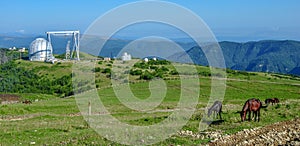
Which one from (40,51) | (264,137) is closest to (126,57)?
(40,51)

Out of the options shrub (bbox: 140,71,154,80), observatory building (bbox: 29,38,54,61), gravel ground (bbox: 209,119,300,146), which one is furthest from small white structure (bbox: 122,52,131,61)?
gravel ground (bbox: 209,119,300,146)

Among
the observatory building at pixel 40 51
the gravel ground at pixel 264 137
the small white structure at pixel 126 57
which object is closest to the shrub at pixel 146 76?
the small white structure at pixel 126 57

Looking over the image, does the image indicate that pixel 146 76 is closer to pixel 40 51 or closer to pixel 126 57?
pixel 126 57

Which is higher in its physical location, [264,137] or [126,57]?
[126,57]

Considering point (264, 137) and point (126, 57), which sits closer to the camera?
point (264, 137)

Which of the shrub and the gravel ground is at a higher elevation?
the shrub

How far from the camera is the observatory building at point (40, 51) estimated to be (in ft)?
443

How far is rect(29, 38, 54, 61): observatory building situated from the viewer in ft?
443

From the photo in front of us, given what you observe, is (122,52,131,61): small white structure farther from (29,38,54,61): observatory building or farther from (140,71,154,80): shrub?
(140,71,154,80): shrub

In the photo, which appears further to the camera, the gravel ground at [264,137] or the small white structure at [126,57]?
the small white structure at [126,57]

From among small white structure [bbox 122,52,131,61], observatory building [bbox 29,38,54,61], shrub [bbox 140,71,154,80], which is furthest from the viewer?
small white structure [bbox 122,52,131,61]

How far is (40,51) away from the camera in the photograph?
13638cm

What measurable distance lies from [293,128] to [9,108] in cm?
3417

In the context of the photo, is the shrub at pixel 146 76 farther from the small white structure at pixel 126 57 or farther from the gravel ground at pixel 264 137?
the gravel ground at pixel 264 137
